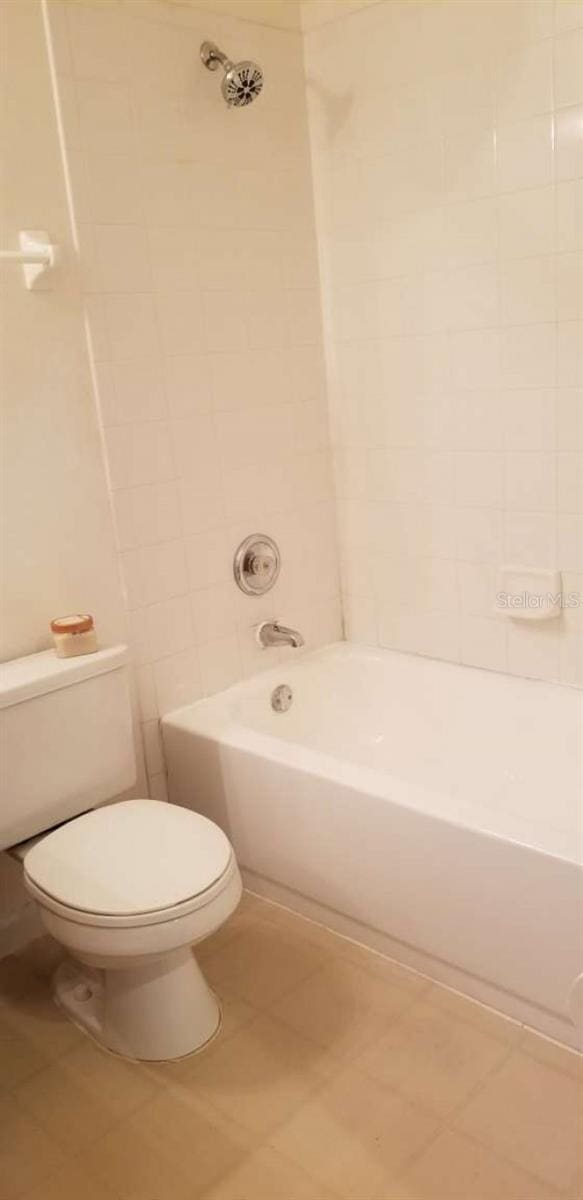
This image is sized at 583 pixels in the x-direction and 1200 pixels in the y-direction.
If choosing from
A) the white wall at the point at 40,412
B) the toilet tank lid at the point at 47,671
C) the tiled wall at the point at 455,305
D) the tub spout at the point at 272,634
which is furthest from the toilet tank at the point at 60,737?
the tiled wall at the point at 455,305

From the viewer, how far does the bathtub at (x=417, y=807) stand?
174cm

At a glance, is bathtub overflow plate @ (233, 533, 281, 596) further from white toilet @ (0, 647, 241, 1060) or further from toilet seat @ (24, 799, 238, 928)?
toilet seat @ (24, 799, 238, 928)

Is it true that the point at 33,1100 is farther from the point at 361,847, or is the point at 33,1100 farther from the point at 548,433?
the point at 548,433

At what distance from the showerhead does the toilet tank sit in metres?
1.26

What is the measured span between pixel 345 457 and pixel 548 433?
25.9 inches

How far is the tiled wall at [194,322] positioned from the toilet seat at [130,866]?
0.48 meters

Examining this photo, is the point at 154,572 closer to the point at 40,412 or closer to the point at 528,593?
the point at 40,412

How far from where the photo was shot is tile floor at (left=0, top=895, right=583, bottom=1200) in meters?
1.55

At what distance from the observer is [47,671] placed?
76.3 inches

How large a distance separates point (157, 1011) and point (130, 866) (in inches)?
12.0

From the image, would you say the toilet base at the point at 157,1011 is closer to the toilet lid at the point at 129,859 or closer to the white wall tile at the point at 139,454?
the toilet lid at the point at 129,859

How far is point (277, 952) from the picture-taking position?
2.12 metres

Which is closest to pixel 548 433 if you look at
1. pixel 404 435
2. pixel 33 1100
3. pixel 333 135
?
pixel 404 435

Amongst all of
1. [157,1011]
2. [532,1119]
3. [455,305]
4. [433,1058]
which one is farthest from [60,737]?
[455,305]
